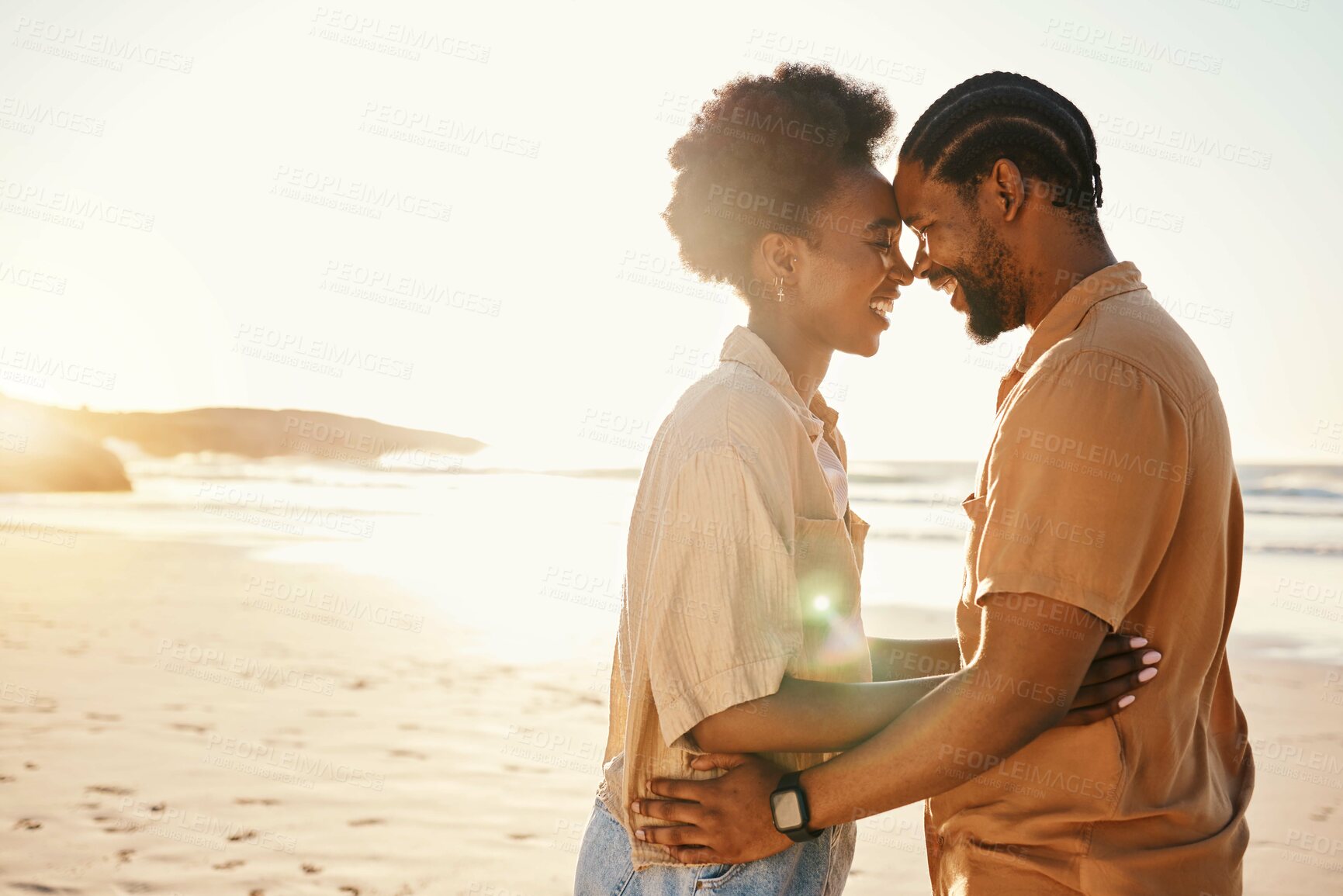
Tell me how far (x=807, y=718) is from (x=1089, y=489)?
0.66 meters

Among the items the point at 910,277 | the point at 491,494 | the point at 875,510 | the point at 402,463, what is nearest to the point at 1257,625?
the point at 910,277

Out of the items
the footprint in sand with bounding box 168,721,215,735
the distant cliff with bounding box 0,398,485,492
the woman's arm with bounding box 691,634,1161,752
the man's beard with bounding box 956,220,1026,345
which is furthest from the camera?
the distant cliff with bounding box 0,398,485,492

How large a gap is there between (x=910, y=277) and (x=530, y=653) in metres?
5.99

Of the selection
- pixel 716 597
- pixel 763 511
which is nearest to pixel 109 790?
pixel 716 597

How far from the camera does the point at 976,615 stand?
209 centimetres

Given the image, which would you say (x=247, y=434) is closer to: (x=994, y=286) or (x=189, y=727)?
(x=189, y=727)

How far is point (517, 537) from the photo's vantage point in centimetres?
1405

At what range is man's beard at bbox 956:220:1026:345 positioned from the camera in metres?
2.32

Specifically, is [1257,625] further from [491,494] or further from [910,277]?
[491,494]

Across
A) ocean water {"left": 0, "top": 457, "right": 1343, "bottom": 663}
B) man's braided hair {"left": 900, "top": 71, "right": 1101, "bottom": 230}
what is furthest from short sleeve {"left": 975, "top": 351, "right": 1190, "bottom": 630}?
ocean water {"left": 0, "top": 457, "right": 1343, "bottom": 663}

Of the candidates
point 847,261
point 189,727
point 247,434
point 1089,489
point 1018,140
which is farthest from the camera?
point 247,434

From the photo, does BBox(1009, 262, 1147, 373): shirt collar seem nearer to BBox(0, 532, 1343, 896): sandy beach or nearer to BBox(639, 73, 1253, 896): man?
BBox(639, 73, 1253, 896): man

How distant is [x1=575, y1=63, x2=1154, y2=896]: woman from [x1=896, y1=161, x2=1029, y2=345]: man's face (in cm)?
9

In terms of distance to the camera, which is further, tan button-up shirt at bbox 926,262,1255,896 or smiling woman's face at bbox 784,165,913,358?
smiling woman's face at bbox 784,165,913,358
